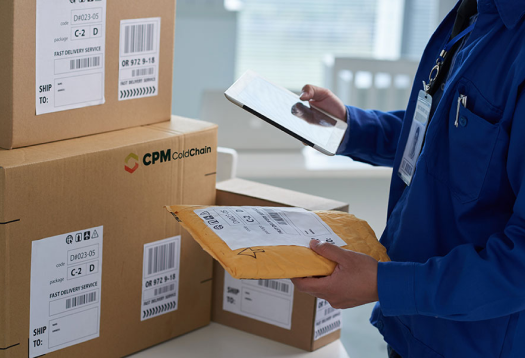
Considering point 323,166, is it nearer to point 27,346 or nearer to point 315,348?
point 315,348

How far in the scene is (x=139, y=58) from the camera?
99cm

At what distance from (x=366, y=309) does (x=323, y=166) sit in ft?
1.77

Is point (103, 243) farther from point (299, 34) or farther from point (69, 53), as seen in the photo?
point (299, 34)

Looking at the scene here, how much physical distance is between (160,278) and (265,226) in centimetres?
28

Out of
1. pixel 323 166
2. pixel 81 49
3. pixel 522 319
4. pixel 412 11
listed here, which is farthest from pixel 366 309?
pixel 412 11

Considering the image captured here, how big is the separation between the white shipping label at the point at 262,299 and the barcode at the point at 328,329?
0.17 feet

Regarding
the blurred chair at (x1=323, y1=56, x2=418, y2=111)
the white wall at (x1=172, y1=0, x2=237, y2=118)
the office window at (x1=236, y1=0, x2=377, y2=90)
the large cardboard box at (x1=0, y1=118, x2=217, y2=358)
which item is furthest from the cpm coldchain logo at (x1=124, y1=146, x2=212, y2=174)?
the office window at (x1=236, y1=0, x2=377, y2=90)

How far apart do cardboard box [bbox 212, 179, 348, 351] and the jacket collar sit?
0.44 meters

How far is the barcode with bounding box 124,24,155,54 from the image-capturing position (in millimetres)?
959

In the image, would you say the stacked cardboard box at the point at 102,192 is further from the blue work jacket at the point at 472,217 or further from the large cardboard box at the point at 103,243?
the blue work jacket at the point at 472,217

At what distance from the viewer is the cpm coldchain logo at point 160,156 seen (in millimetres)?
936

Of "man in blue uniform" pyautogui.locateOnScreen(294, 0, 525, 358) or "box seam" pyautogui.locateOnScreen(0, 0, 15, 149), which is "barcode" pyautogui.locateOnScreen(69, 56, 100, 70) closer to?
"box seam" pyautogui.locateOnScreen(0, 0, 15, 149)

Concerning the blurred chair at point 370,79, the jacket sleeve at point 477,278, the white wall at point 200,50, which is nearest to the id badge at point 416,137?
the jacket sleeve at point 477,278

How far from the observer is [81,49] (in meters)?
0.89
